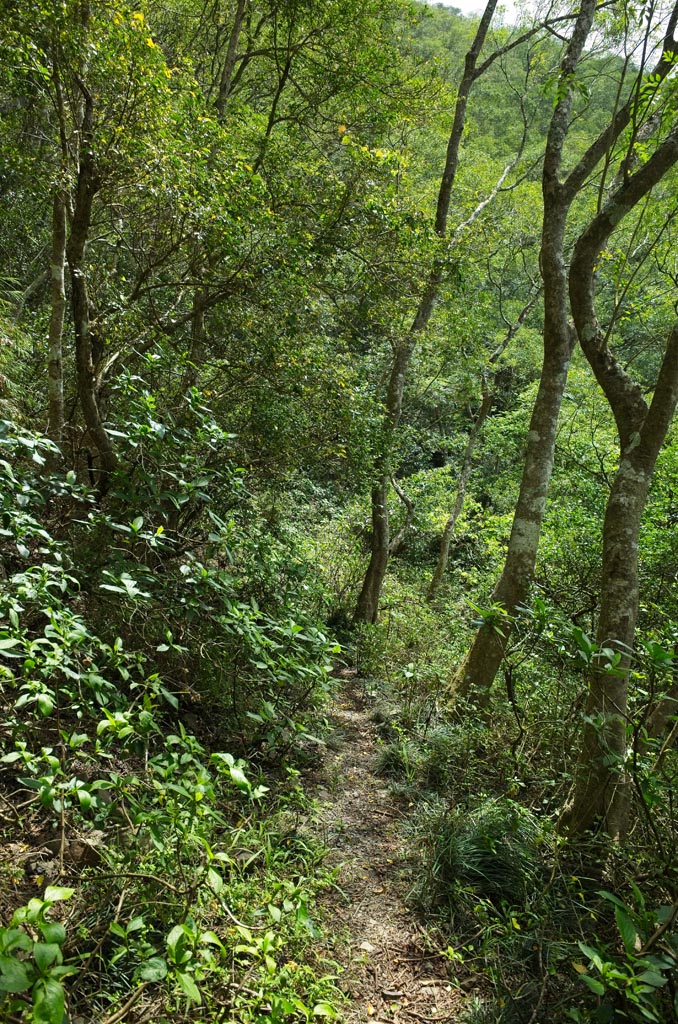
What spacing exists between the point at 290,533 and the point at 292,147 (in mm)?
5431

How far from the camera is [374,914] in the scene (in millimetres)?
3271

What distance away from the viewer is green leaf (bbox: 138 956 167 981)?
1.99 metres

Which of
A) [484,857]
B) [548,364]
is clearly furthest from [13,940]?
[548,364]

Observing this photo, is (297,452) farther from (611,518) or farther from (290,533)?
(611,518)

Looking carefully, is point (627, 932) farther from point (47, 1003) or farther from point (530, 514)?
point (530, 514)

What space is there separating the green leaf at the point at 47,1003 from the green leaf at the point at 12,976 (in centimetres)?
4

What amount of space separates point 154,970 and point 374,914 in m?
1.66

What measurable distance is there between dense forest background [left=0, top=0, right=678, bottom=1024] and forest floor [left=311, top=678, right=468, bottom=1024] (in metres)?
0.11

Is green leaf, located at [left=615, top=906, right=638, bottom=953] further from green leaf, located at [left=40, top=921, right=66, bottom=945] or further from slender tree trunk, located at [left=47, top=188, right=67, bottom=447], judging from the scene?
slender tree trunk, located at [left=47, top=188, right=67, bottom=447]

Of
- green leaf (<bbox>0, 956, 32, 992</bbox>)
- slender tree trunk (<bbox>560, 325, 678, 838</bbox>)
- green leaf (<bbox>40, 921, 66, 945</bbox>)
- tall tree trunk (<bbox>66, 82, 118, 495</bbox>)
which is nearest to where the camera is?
green leaf (<bbox>0, 956, 32, 992</bbox>)

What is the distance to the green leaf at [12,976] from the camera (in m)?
1.43

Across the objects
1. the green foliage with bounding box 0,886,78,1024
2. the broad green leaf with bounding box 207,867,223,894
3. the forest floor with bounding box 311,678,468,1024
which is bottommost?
the forest floor with bounding box 311,678,468,1024

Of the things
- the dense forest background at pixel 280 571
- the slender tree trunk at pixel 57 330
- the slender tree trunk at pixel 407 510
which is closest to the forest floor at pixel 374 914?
the dense forest background at pixel 280 571

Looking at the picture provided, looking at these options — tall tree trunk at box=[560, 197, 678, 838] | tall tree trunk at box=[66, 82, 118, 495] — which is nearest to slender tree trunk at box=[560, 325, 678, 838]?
tall tree trunk at box=[560, 197, 678, 838]
